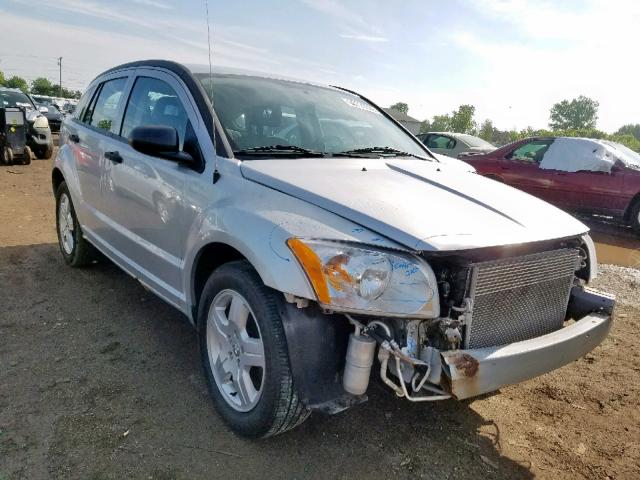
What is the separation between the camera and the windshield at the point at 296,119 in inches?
112

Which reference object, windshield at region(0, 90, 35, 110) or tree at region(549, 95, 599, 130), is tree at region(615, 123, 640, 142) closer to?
tree at region(549, 95, 599, 130)

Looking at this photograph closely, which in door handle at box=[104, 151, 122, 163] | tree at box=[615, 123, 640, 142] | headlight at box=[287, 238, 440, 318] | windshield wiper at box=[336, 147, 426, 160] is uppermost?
tree at box=[615, 123, 640, 142]

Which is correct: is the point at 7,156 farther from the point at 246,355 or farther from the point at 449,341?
the point at 449,341


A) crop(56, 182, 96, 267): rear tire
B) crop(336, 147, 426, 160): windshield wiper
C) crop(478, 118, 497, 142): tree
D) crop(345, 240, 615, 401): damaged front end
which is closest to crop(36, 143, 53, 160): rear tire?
crop(56, 182, 96, 267): rear tire

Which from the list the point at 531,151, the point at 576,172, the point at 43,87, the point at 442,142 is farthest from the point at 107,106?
the point at 43,87

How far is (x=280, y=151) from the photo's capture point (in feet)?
9.18

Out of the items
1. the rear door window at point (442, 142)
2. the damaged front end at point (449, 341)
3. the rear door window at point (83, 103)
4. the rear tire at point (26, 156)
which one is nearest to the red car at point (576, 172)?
the rear door window at point (442, 142)

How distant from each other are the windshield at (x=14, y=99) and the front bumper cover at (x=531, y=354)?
14768mm

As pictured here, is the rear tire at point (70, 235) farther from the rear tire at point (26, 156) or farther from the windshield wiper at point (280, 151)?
the rear tire at point (26, 156)

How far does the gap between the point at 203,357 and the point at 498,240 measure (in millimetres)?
1589

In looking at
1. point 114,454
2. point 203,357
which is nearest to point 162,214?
point 203,357

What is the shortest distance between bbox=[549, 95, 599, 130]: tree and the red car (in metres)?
111

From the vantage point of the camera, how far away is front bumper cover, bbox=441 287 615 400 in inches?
74.2

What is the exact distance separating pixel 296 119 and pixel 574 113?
125 meters
